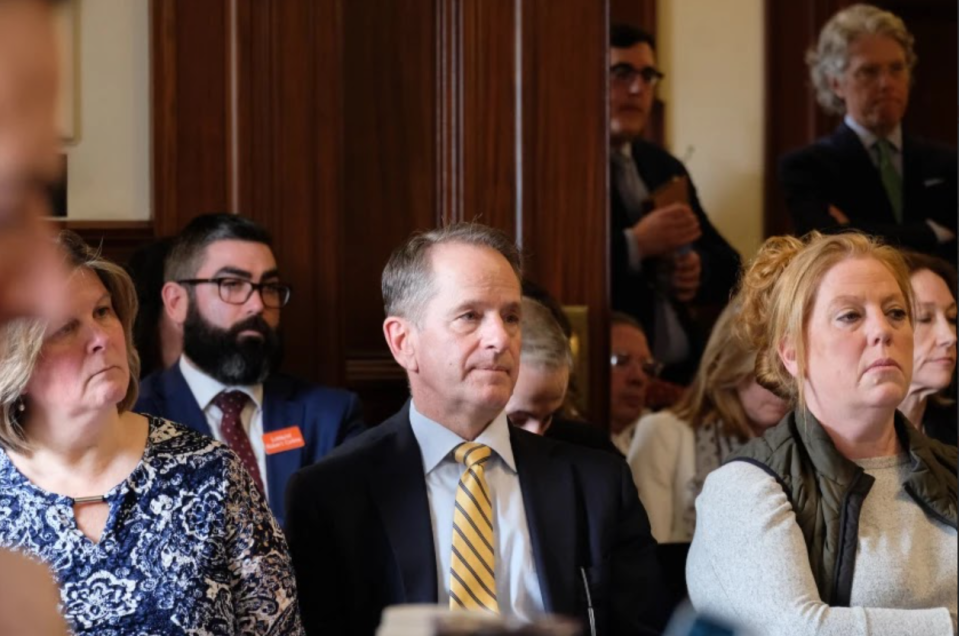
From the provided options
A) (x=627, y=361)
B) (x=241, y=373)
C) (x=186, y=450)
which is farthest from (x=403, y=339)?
(x=627, y=361)

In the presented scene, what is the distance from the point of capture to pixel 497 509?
293 cm

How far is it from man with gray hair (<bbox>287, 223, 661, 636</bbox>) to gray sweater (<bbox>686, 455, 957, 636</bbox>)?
173mm

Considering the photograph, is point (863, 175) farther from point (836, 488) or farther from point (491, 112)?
point (836, 488)

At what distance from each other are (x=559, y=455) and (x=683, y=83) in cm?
314

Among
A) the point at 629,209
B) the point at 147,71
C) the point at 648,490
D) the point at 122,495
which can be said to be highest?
the point at 147,71

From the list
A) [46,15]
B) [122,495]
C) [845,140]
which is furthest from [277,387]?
[46,15]

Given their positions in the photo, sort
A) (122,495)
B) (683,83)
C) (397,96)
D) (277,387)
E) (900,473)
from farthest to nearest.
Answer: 1. (683,83)
2. (397,96)
3. (277,387)
4. (900,473)
5. (122,495)

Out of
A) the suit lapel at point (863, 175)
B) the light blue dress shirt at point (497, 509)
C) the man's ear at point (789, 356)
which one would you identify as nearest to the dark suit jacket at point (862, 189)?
the suit lapel at point (863, 175)

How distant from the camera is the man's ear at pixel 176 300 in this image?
4.05 m

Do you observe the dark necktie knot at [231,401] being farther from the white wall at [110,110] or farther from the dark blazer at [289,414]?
the white wall at [110,110]

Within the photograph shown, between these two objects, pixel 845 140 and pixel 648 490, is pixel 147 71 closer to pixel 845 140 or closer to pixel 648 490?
pixel 648 490

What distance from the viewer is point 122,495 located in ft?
8.94

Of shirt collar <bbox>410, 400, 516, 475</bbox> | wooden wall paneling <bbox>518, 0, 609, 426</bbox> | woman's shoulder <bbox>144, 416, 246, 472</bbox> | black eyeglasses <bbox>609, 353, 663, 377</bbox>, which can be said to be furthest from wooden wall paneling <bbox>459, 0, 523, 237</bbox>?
woman's shoulder <bbox>144, 416, 246, 472</bbox>

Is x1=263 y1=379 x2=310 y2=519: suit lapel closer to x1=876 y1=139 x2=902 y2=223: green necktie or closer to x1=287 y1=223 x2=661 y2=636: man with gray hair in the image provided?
x1=287 y1=223 x2=661 y2=636: man with gray hair
